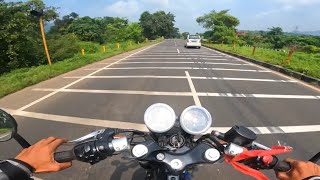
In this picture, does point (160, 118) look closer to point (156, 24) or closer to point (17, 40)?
point (17, 40)

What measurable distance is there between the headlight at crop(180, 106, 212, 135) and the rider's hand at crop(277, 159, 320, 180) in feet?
1.57

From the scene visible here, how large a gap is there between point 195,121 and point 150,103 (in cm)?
556

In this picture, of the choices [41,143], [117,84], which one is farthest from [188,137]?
[117,84]

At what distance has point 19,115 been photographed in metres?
6.51

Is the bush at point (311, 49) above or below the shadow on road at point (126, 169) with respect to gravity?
below

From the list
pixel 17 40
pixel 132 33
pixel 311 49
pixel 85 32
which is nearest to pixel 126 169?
pixel 17 40

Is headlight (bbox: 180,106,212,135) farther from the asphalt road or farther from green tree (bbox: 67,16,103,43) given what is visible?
green tree (bbox: 67,16,103,43)

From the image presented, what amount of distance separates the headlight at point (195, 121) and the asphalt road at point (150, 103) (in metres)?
2.22

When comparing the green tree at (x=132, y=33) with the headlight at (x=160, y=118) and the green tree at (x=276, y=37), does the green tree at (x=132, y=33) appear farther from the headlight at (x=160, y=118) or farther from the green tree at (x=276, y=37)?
the headlight at (x=160, y=118)

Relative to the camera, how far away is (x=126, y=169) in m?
3.90

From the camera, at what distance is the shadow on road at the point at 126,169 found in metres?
3.70

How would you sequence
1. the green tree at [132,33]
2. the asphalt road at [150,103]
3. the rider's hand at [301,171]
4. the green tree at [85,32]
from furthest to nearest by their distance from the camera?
the green tree at [132,33] → the green tree at [85,32] → the asphalt road at [150,103] → the rider's hand at [301,171]

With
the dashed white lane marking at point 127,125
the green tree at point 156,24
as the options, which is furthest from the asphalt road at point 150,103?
the green tree at point 156,24

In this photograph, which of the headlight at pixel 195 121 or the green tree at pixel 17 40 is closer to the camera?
the headlight at pixel 195 121
